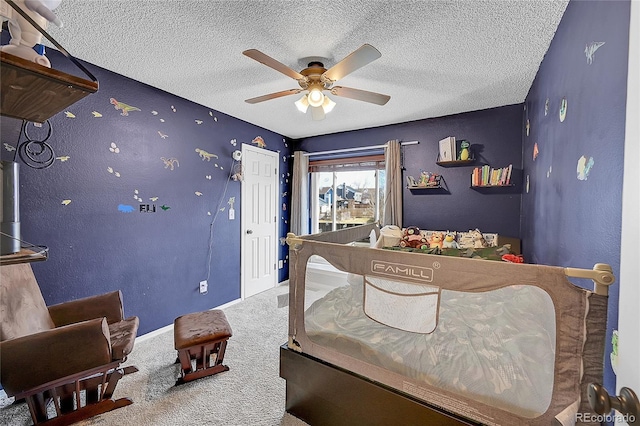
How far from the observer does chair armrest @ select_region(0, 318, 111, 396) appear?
4.33 feet

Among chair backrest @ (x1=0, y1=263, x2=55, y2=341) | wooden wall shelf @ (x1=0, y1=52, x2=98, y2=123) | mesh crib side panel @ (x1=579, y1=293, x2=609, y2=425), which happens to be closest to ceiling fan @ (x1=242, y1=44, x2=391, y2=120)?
wooden wall shelf @ (x1=0, y1=52, x2=98, y2=123)

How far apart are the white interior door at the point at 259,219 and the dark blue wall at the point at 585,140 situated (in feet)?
10.4

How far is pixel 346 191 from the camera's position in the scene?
4.24m

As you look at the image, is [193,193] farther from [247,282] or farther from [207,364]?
[207,364]

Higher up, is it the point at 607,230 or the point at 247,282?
the point at 607,230

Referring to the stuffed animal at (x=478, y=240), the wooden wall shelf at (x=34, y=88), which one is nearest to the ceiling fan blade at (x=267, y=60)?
the wooden wall shelf at (x=34, y=88)

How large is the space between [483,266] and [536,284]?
0.48 ft

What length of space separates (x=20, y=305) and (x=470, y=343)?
8.14 ft

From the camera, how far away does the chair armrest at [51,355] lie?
1320 millimetres

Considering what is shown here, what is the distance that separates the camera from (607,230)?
94 centimetres

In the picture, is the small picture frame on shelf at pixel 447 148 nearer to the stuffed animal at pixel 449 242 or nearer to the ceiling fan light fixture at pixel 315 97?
the stuffed animal at pixel 449 242

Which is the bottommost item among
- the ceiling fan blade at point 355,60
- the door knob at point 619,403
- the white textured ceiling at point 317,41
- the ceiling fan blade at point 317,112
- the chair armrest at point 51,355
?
the chair armrest at point 51,355

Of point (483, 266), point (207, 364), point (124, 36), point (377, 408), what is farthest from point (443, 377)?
point (124, 36)

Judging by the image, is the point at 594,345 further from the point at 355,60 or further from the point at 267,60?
the point at 267,60
